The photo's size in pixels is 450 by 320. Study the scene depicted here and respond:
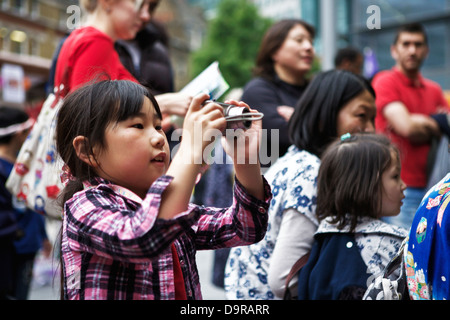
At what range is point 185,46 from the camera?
37.4m

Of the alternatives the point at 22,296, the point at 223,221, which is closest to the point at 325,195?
the point at 223,221

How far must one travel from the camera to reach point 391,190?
211 centimetres

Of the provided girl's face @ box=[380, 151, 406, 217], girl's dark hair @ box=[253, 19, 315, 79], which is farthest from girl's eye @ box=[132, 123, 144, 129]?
girl's dark hair @ box=[253, 19, 315, 79]

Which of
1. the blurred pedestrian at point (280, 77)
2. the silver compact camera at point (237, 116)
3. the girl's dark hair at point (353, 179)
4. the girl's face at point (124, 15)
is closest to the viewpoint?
the silver compact camera at point (237, 116)

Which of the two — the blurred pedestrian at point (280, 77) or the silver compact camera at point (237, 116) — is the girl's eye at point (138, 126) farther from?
the blurred pedestrian at point (280, 77)

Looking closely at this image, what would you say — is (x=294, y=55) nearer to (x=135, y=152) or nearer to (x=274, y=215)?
(x=274, y=215)

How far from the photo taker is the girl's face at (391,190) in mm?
2111

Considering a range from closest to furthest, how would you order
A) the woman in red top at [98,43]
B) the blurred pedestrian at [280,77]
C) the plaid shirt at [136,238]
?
1. the plaid shirt at [136,238]
2. the woman in red top at [98,43]
3. the blurred pedestrian at [280,77]

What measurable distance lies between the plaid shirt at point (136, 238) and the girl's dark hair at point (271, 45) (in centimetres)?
176

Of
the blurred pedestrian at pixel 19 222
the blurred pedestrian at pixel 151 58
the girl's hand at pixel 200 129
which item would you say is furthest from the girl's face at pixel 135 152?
the blurred pedestrian at pixel 19 222

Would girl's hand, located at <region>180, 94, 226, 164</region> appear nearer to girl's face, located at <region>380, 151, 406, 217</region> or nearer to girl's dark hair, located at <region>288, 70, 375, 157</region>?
girl's face, located at <region>380, 151, 406, 217</region>

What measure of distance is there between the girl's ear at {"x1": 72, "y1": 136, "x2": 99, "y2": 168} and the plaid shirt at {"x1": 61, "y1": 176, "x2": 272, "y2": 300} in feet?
0.20
